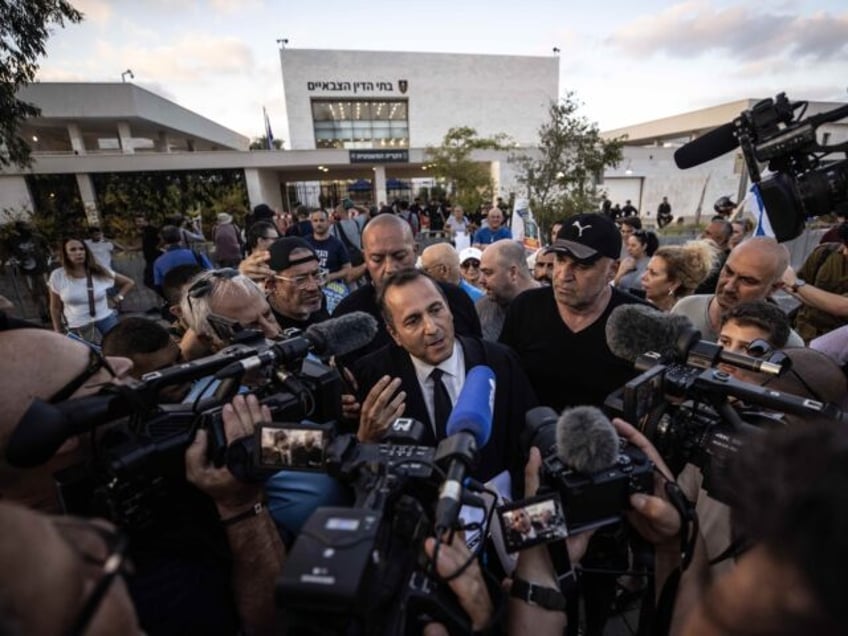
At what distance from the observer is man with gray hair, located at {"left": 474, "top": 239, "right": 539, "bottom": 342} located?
12.2ft

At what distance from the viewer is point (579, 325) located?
250 centimetres

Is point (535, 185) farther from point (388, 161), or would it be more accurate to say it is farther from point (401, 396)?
point (388, 161)

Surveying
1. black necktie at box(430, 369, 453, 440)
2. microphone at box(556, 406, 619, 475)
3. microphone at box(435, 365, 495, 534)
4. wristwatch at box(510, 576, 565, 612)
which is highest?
microphone at box(435, 365, 495, 534)

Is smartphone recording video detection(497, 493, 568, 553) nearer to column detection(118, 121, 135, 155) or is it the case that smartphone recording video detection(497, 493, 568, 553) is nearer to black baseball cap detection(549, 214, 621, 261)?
black baseball cap detection(549, 214, 621, 261)

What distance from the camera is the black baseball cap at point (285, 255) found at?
3.09 m

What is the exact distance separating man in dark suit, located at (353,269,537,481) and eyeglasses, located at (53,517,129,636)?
132 centimetres

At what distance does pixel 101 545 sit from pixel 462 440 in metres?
0.72

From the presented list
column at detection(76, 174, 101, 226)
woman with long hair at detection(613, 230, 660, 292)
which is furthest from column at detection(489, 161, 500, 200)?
woman with long hair at detection(613, 230, 660, 292)

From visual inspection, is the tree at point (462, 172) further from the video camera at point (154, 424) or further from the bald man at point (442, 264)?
the video camera at point (154, 424)

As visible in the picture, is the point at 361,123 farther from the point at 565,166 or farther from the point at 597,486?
the point at 597,486

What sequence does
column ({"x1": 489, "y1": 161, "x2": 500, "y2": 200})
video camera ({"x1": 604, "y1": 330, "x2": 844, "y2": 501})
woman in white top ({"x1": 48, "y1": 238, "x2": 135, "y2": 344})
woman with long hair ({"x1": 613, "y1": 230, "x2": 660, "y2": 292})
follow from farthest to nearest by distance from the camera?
column ({"x1": 489, "y1": 161, "x2": 500, "y2": 200}) → woman with long hair ({"x1": 613, "y1": 230, "x2": 660, "y2": 292}) → woman in white top ({"x1": 48, "y1": 238, "x2": 135, "y2": 344}) → video camera ({"x1": 604, "y1": 330, "x2": 844, "y2": 501})

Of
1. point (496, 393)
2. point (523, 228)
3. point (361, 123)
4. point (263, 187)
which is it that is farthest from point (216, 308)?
point (361, 123)

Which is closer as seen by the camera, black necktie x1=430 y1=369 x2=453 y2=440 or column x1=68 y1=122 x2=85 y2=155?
black necktie x1=430 y1=369 x2=453 y2=440

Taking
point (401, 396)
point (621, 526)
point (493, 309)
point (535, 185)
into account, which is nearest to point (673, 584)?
point (621, 526)
